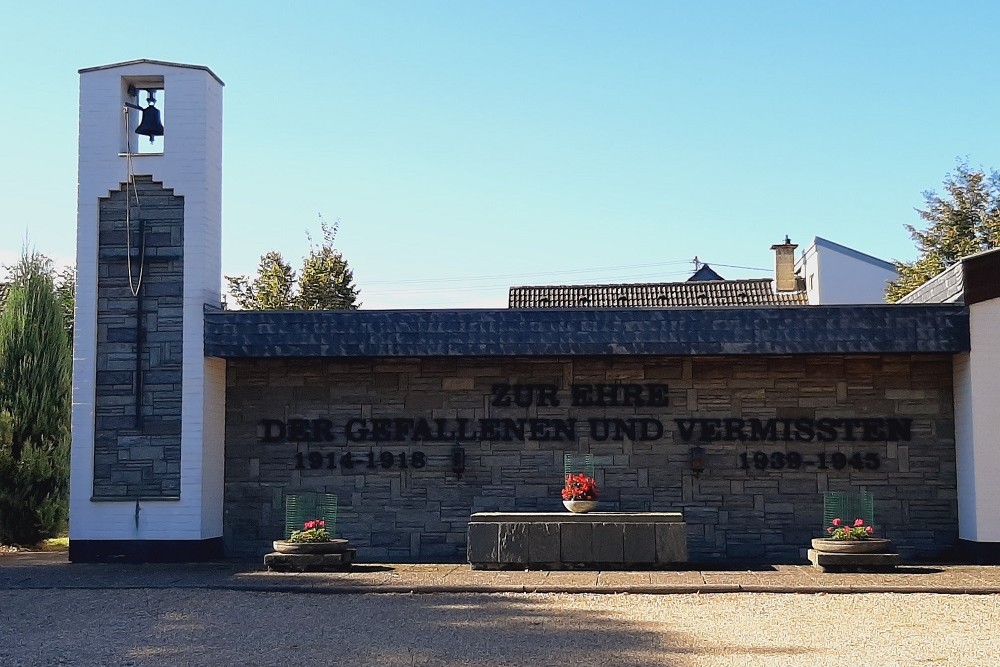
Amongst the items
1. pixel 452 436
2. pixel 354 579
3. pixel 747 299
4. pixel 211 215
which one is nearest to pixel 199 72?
pixel 211 215

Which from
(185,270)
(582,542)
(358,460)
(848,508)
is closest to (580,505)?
(582,542)

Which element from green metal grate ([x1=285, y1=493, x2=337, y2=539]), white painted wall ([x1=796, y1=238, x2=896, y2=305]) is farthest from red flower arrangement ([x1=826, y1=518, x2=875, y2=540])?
white painted wall ([x1=796, y1=238, x2=896, y2=305])

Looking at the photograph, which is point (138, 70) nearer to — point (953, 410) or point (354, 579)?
point (354, 579)

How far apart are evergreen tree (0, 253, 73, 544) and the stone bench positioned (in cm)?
777

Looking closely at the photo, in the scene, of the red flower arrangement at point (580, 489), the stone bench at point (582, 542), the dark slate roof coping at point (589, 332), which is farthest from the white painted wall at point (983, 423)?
the red flower arrangement at point (580, 489)

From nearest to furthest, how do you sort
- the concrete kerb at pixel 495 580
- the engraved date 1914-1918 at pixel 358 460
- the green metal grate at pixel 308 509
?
the concrete kerb at pixel 495 580 < the green metal grate at pixel 308 509 < the engraved date 1914-1918 at pixel 358 460

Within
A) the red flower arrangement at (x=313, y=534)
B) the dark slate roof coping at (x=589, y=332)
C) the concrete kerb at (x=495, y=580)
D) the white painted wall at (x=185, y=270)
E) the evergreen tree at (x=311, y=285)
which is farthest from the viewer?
the evergreen tree at (x=311, y=285)

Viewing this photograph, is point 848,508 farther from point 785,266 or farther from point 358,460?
point 785,266

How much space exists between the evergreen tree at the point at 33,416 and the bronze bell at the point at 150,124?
4.01m

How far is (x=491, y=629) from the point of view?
10.8 m

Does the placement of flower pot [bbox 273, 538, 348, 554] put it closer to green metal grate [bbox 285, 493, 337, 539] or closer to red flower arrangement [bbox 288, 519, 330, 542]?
red flower arrangement [bbox 288, 519, 330, 542]

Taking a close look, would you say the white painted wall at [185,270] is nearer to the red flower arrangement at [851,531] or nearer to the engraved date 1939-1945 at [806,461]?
the engraved date 1939-1945 at [806,461]

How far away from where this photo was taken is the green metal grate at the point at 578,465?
17.0 m

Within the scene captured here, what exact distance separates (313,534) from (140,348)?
3890 millimetres
